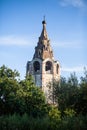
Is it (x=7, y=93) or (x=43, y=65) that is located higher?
(x=43, y=65)

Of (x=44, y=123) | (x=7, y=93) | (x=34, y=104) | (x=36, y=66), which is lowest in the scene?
(x=44, y=123)

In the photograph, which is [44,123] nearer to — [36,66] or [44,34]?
[36,66]

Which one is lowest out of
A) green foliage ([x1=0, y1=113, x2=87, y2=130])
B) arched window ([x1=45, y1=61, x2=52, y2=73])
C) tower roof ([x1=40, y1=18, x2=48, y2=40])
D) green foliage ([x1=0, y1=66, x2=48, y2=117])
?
green foliage ([x1=0, y1=113, x2=87, y2=130])

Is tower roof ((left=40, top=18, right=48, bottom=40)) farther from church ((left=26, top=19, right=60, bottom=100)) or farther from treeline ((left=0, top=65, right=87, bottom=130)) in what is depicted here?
treeline ((left=0, top=65, right=87, bottom=130))

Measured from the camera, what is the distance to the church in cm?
7288

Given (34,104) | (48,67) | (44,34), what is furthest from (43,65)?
(34,104)

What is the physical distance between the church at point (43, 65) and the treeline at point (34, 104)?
69.5ft

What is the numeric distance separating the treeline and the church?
69.5 ft

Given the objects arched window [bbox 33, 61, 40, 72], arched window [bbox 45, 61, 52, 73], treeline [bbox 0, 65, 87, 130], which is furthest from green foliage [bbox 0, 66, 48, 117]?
arched window [bbox 45, 61, 52, 73]

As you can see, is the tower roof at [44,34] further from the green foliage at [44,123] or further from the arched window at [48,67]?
the green foliage at [44,123]

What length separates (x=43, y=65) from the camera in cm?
7331

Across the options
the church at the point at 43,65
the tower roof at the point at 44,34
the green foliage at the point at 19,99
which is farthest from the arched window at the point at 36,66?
the green foliage at the point at 19,99

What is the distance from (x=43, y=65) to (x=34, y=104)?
3001 cm

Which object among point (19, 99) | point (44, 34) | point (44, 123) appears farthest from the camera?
point (44, 34)
